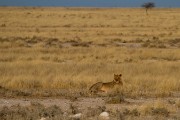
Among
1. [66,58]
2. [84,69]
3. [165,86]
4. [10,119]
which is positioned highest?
[66,58]

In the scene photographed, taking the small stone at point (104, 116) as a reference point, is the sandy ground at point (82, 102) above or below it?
above

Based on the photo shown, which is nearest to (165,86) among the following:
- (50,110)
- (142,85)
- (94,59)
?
(142,85)

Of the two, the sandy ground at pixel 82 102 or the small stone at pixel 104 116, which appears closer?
the small stone at pixel 104 116

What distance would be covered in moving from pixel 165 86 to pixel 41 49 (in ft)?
45.8

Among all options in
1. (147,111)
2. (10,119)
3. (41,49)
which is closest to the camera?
(10,119)

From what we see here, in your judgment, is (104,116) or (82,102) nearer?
(104,116)

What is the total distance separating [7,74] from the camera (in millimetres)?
17750

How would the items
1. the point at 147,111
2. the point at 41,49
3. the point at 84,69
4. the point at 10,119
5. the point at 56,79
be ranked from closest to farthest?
the point at 10,119 → the point at 147,111 → the point at 56,79 → the point at 84,69 → the point at 41,49

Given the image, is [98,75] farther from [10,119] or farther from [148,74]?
[10,119]

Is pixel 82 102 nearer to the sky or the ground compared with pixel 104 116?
nearer to the sky

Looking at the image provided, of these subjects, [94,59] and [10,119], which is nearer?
[10,119]

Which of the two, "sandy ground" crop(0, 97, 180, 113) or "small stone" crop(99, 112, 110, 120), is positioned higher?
"sandy ground" crop(0, 97, 180, 113)

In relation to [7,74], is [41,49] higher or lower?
higher

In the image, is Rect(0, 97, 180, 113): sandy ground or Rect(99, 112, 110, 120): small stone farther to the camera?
Rect(0, 97, 180, 113): sandy ground
